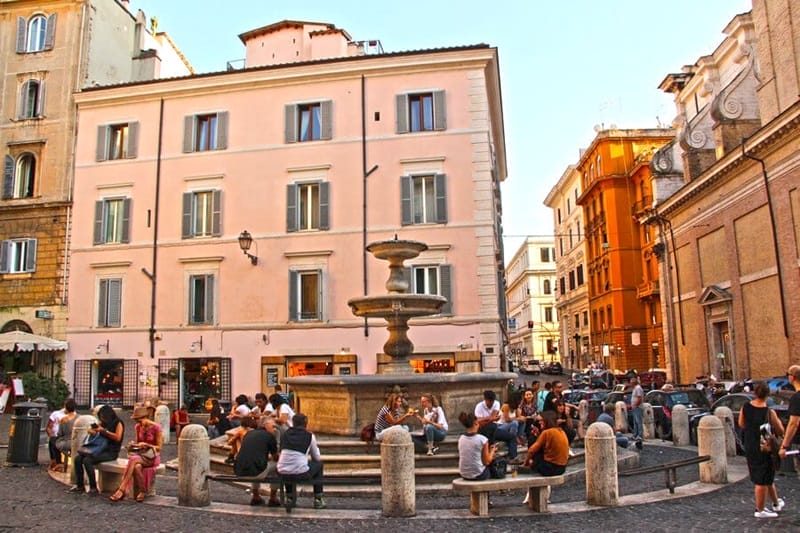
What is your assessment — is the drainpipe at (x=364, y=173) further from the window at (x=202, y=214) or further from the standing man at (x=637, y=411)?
the standing man at (x=637, y=411)

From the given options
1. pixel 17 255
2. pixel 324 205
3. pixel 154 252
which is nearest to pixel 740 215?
pixel 324 205

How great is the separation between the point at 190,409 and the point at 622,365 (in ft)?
115

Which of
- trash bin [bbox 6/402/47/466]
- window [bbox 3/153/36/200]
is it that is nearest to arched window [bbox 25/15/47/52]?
window [bbox 3/153/36/200]

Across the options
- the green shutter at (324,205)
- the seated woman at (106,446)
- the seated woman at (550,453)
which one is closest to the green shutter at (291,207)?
the green shutter at (324,205)

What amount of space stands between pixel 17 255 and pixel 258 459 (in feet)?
77.0

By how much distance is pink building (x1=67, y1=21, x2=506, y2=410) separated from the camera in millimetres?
24125

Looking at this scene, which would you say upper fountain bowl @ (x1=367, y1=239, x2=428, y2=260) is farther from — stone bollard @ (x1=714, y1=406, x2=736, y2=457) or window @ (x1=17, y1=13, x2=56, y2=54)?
window @ (x1=17, y1=13, x2=56, y2=54)

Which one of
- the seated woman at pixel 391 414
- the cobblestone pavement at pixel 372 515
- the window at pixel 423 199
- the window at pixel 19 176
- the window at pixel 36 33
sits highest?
the window at pixel 36 33

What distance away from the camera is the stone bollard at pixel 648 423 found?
Answer: 17062mm

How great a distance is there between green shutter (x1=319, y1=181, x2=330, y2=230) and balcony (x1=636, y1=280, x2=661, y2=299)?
2870 cm

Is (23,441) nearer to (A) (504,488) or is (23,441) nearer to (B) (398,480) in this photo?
(B) (398,480)

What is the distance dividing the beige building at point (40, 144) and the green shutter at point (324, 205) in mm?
10530

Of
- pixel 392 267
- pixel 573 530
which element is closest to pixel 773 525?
pixel 573 530

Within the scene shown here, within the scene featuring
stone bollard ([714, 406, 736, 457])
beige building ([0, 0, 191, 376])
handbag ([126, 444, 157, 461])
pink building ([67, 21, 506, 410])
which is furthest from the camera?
beige building ([0, 0, 191, 376])
